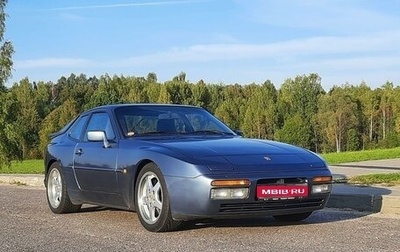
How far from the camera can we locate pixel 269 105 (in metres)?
87.9

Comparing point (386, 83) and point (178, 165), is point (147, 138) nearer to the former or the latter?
point (178, 165)

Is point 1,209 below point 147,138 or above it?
below

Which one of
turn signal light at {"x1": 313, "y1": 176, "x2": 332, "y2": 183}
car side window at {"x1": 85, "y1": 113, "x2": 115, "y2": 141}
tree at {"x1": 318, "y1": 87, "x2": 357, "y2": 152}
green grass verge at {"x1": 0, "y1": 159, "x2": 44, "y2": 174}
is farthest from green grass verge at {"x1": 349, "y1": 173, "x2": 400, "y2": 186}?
tree at {"x1": 318, "y1": 87, "x2": 357, "y2": 152}

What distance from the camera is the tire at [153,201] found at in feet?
20.3

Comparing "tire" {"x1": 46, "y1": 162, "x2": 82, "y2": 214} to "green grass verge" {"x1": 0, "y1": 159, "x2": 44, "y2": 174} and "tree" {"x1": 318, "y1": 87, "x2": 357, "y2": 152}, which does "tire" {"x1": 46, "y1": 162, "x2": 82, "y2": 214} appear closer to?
"green grass verge" {"x1": 0, "y1": 159, "x2": 44, "y2": 174}

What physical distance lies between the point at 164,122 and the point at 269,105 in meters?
81.2

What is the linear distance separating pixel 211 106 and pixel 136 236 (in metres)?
81.2

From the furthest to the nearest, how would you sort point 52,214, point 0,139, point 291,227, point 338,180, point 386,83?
point 386,83
point 0,139
point 338,180
point 52,214
point 291,227

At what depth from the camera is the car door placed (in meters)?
7.01

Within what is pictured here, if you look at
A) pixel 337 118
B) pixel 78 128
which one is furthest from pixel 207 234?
pixel 337 118

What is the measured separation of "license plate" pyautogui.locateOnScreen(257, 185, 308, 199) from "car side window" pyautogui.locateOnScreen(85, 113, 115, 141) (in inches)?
80.8

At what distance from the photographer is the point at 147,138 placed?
274 inches

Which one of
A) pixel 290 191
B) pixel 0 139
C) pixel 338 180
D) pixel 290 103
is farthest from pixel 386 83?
pixel 290 191

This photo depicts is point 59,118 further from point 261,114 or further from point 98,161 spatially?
point 98,161
